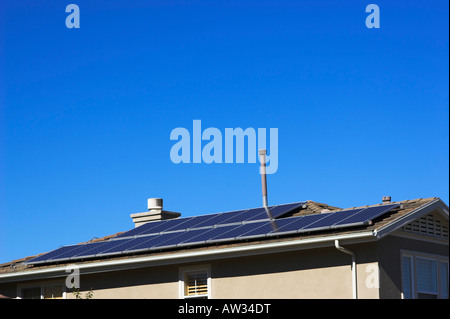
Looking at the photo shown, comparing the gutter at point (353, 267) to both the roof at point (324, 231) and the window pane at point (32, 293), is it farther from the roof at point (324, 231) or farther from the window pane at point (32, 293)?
the window pane at point (32, 293)

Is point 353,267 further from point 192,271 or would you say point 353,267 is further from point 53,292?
point 53,292

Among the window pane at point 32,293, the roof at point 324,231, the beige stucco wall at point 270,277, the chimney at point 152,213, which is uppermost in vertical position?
the chimney at point 152,213

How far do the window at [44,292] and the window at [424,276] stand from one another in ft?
32.4

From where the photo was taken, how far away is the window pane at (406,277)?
1794cm

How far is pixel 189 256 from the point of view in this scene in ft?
63.0

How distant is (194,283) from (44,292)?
5.19 metres

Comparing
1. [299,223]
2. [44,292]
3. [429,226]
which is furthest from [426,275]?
[44,292]

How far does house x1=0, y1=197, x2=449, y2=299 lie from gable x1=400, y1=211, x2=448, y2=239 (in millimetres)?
29

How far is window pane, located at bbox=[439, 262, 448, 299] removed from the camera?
18891 mm

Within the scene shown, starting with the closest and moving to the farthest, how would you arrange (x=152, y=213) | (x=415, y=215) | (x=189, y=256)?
(x=415, y=215) → (x=189, y=256) → (x=152, y=213)

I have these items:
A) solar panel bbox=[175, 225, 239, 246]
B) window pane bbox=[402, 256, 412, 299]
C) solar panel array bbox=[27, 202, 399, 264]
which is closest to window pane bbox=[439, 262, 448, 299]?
window pane bbox=[402, 256, 412, 299]

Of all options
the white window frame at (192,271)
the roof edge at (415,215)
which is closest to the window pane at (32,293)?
the white window frame at (192,271)
